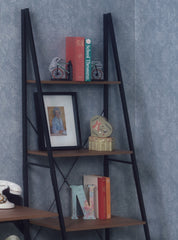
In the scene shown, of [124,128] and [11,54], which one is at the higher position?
A: [11,54]

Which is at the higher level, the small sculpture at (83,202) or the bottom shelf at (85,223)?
the small sculpture at (83,202)

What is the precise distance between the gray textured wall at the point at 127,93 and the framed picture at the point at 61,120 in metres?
0.09

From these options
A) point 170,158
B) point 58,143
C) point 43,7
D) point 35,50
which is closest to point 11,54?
point 35,50

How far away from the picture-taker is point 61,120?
10.1ft

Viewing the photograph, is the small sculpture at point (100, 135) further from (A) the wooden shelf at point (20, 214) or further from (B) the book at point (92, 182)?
(A) the wooden shelf at point (20, 214)

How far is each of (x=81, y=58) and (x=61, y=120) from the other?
1.31ft

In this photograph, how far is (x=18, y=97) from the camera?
9.81 feet

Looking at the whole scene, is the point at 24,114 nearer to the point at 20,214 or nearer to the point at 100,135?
the point at 100,135

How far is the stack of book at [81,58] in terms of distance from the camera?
297cm

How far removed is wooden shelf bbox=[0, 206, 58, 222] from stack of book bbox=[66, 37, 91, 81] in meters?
0.83

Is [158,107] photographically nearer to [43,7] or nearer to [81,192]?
[81,192]

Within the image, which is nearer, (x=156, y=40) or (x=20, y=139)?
(x=20, y=139)

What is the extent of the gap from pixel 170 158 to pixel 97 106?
592 mm

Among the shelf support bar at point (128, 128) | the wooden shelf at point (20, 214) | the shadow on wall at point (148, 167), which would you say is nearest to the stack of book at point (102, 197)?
the shelf support bar at point (128, 128)
